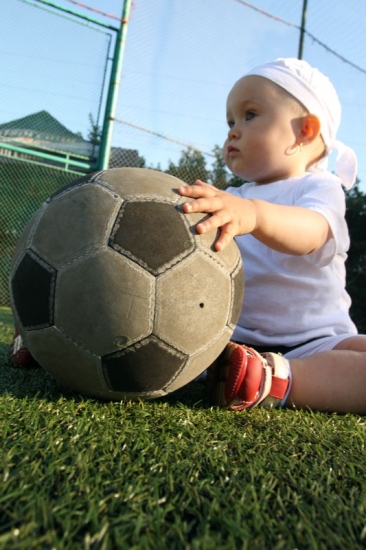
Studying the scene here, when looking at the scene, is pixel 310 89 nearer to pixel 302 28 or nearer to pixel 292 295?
pixel 292 295

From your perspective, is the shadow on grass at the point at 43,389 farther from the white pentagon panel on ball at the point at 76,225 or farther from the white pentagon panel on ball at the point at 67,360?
the white pentagon panel on ball at the point at 76,225

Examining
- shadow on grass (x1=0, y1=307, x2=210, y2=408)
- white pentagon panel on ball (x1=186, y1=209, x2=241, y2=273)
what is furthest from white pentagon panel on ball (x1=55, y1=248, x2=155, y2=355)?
shadow on grass (x1=0, y1=307, x2=210, y2=408)

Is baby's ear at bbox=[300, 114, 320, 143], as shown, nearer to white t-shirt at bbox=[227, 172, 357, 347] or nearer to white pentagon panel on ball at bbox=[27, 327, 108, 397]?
white t-shirt at bbox=[227, 172, 357, 347]

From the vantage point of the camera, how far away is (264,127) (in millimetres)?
2268

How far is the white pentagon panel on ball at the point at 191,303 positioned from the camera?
134 centimetres

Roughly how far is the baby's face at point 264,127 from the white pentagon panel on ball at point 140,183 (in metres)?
0.86

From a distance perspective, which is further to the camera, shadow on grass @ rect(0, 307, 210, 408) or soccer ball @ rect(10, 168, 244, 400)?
shadow on grass @ rect(0, 307, 210, 408)

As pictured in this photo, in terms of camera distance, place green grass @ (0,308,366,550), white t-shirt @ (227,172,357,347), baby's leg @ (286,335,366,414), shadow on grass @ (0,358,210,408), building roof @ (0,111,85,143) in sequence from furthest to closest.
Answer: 1. building roof @ (0,111,85,143)
2. white t-shirt @ (227,172,357,347)
3. baby's leg @ (286,335,366,414)
4. shadow on grass @ (0,358,210,408)
5. green grass @ (0,308,366,550)

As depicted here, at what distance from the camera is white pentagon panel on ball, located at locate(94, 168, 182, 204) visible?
1424 mm

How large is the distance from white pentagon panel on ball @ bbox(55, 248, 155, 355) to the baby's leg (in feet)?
2.22

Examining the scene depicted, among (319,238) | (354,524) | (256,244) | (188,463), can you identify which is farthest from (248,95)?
(354,524)

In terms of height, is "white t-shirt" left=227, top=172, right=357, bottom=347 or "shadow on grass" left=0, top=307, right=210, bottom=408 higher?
"white t-shirt" left=227, top=172, right=357, bottom=347

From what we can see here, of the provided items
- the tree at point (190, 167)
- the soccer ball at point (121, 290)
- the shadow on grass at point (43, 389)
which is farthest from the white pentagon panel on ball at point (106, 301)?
the tree at point (190, 167)

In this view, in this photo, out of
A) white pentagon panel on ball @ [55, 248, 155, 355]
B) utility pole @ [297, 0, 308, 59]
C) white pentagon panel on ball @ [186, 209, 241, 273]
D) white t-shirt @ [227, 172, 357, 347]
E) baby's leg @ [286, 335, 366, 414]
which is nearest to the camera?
white pentagon panel on ball @ [55, 248, 155, 355]
